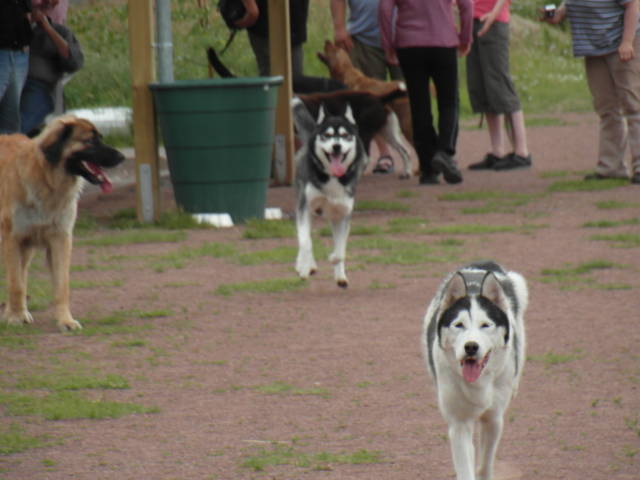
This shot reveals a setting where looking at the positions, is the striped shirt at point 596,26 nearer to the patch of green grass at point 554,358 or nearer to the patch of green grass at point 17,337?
the patch of green grass at point 554,358

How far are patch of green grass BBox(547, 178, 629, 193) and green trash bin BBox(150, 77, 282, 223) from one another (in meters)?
3.06

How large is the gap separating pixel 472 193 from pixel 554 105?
1051 cm

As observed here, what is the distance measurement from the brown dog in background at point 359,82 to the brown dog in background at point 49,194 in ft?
22.1

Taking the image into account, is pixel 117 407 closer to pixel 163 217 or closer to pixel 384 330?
pixel 384 330

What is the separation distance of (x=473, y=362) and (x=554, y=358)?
237cm

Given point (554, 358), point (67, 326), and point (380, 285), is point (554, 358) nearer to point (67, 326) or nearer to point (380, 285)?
point (380, 285)

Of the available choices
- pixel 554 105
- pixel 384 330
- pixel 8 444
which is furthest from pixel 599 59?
pixel 554 105

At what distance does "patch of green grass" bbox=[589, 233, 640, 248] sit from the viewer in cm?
990

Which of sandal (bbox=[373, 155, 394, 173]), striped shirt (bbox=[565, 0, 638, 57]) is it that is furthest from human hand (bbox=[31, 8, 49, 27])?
sandal (bbox=[373, 155, 394, 173])

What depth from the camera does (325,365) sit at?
662cm

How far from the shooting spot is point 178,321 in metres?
7.82

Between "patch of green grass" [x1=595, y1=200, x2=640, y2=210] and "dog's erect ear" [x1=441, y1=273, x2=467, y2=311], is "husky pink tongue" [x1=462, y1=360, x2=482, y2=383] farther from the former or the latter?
"patch of green grass" [x1=595, y1=200, x2=640, y2=210]

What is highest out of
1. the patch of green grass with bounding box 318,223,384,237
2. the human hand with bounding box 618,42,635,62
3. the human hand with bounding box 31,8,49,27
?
the human hand with bounding box 31,8,49,27

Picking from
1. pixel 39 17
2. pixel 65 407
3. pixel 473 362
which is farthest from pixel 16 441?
pixel 39 17
